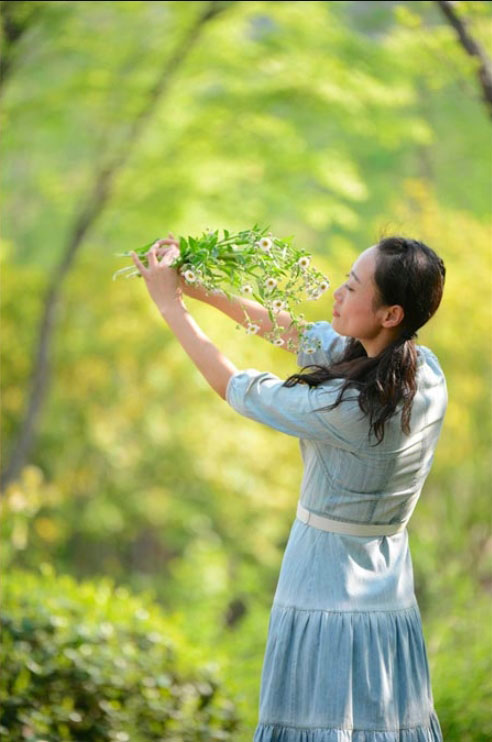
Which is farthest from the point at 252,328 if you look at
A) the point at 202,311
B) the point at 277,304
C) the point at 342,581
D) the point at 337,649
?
the point at 202,311

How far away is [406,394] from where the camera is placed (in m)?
1.90

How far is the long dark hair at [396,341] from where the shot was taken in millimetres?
1878

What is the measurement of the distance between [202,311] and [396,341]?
815cm

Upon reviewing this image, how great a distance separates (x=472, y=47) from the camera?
3.18m

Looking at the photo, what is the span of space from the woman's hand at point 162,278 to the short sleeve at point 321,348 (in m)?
0.27

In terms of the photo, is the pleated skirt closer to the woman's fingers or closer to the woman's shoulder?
the woman's shoulder

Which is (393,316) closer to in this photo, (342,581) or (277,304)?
(277,304)

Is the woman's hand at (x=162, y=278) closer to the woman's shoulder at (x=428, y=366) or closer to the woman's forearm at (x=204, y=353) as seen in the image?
the woman's forearm at (x=204, y=353)

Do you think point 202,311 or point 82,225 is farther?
point 202,311

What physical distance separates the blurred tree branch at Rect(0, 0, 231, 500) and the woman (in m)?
5.78

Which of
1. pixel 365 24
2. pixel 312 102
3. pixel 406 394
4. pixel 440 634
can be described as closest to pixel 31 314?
pixel 312 102

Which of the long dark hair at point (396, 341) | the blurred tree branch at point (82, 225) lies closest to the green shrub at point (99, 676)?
the long dark hair at point (396, 341)

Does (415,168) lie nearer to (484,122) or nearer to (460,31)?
(484,122)

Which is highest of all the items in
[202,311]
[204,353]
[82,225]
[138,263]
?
[138,263]
